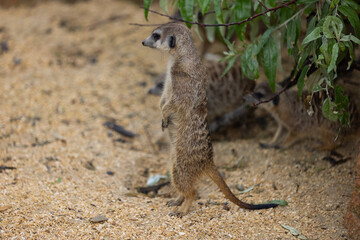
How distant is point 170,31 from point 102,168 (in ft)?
4.02

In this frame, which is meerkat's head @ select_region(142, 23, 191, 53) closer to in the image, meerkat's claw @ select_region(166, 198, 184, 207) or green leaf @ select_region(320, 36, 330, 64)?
green leaf @ select_region(320, 36, 330, 64)

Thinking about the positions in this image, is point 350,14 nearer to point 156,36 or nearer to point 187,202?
point 156,36

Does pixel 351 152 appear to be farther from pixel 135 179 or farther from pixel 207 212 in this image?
pixel 135 179

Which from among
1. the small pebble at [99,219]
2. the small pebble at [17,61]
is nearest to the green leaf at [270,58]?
the small pebble at [99,219]

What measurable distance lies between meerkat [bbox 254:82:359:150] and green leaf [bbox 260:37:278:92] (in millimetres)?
707

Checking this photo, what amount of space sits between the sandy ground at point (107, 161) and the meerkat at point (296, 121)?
158 mm

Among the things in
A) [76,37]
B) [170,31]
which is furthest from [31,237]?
[76,37]

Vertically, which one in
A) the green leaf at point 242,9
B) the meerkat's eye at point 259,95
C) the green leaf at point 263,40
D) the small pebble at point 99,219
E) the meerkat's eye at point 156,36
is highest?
the green leaf at point 242,9

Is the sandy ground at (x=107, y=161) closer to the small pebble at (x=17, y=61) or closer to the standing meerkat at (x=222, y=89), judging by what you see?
the small pebble at (x=17, y=61)

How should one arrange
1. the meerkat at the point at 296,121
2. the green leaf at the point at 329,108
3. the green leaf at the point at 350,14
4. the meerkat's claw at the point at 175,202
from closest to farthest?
the green leaf at the point at 350,14
the green leaf at the point at 329,108
the meerkat's claw at the point at 175,202
the meerkat at the point at 296,121

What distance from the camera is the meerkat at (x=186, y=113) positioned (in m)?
2.44

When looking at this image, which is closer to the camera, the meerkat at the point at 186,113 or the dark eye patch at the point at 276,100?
the meerkat at the point at 186,113

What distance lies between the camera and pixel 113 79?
455 cm

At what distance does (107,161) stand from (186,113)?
3.36 feet
